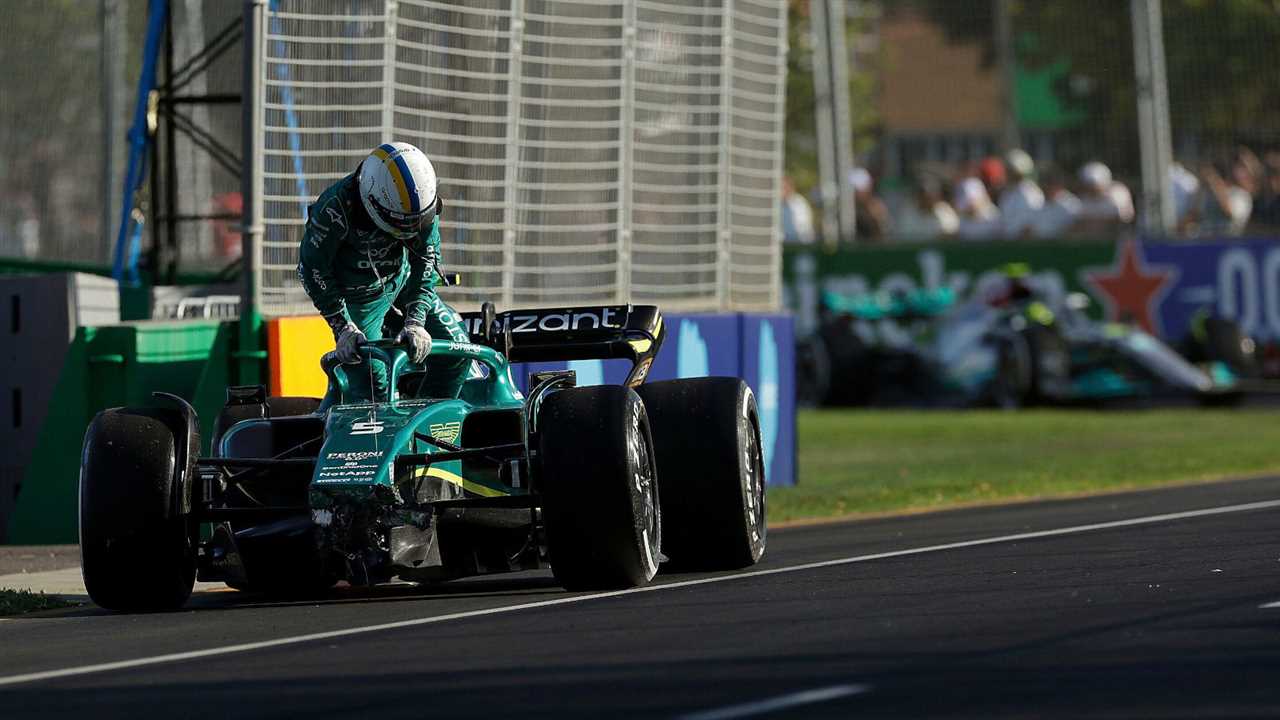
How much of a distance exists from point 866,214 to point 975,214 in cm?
144

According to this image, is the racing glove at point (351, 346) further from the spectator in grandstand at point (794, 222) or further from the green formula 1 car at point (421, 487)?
the spectator in grandstand at point (794, 222)

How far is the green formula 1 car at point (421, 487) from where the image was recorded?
31.7ft

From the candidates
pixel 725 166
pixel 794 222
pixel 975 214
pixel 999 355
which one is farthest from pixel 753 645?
pixel 794 222

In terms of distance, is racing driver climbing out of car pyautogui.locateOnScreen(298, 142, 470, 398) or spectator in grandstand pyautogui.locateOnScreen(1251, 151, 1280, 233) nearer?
racing driver climbing out of car pyautogui.locateOnScreen(298, 142, 470, 398)

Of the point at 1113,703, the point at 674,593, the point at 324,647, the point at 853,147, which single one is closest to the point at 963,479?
the point at 674,593

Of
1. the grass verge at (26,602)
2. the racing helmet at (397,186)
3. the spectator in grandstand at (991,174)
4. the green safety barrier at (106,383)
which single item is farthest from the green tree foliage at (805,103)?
the grass verge at (26,602)

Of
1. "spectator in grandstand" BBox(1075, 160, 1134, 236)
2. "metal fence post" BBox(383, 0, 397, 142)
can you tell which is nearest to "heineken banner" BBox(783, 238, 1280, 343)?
"spectator in grandstand" BBox(1075, 160, 1134, 236)

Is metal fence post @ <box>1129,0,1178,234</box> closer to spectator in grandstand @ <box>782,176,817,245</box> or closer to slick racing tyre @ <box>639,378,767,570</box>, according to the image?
spectator in grandstand @ <box>782,176,817,245</box>

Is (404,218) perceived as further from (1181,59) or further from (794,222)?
(794,222)

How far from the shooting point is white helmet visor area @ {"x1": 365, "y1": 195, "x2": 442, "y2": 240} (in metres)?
10.6

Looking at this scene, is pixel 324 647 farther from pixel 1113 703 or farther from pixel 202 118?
pixel 202 118

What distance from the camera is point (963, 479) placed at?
58.1 feet

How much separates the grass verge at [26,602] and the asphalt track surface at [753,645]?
29 cm

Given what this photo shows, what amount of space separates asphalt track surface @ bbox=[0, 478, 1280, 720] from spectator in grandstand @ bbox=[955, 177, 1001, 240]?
17404 millimetres
